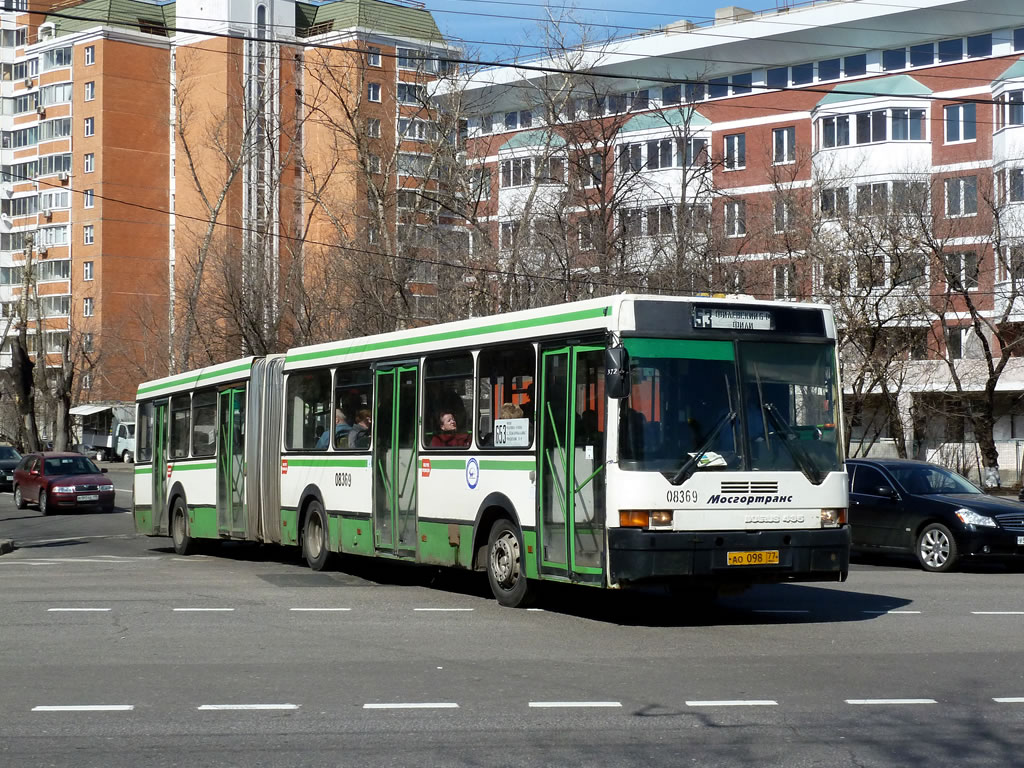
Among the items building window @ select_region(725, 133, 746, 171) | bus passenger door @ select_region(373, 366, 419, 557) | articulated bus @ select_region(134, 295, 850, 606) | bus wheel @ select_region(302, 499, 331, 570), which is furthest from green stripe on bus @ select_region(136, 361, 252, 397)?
building window @ select_region(725, 133, 746, 171)

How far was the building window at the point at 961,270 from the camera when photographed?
3728 cm

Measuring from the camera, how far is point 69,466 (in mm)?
38688

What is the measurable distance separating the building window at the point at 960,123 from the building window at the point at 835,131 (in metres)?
4.03

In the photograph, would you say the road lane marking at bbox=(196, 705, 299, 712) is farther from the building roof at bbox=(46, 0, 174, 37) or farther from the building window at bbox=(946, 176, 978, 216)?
the building roof at bbox=(46, 0, 174, 37)

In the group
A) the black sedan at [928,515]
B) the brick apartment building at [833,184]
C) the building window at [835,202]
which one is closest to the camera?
the black sedan at [928,515]

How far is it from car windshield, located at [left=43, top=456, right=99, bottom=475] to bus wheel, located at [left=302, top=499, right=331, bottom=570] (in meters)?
21.5

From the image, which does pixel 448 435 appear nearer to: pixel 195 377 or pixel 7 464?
pixel 195 377

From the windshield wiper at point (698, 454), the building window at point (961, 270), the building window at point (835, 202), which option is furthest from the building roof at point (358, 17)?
the windshield wiper at point (698, 454)

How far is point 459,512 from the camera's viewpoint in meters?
14.6

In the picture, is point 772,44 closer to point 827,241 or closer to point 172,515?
point 827,241

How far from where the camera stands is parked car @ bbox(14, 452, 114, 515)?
36844 millimetres

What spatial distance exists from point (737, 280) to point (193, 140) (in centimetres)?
5734

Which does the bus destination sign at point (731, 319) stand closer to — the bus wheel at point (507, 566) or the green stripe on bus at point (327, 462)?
the bus wheel at point (507, 566)

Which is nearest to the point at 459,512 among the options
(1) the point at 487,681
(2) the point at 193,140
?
(1) the point at 487,681
